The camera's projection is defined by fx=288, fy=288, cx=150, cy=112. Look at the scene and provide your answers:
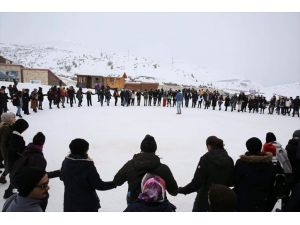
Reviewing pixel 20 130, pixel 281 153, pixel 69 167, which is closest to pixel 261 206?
pixel 281 153

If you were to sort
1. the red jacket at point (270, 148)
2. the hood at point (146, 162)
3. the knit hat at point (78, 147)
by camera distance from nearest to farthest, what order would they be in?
the hood at point (146, 162) < the knit hat at point (78, 147) < the red jacket at point (270, 148)

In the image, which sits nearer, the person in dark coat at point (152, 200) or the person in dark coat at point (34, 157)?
the person in dark coat at point (152, 200)

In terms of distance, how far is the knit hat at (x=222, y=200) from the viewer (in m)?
2.36

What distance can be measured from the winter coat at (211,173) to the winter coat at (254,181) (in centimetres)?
11

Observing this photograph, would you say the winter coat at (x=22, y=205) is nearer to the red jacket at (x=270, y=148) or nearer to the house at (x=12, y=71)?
the red jacket at (x=270, y=148)

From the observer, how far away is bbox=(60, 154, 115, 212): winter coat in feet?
10.8

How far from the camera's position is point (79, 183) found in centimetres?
331

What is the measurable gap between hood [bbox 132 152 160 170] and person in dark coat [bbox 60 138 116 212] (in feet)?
1.67

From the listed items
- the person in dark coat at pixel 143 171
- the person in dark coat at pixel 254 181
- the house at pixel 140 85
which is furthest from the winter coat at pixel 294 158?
the house at pixel 140 85

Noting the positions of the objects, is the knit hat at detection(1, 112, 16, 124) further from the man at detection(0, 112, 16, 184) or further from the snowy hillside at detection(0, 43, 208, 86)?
the snowy hillside at detection(0, 43, 208, 86)

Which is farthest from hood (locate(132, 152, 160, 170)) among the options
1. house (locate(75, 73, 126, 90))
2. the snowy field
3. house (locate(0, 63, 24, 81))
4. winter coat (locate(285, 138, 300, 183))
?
house (locate(0, 63, 24, 81))

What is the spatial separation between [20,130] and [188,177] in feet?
11.8

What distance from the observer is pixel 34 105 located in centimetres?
1616

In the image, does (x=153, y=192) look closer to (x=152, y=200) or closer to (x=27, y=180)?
(x=152, y=200)
